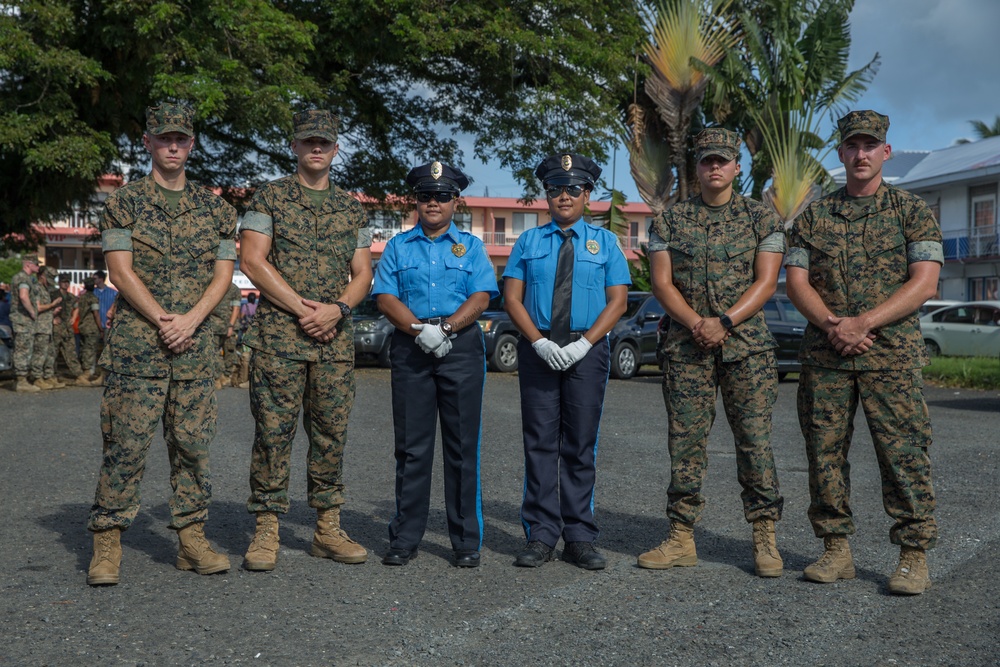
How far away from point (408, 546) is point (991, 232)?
120 feet

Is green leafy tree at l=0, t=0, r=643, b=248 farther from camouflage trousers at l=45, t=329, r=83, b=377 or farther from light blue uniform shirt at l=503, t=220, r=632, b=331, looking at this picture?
light blue uniform shirt at l=503, t=220, r=632, b=331

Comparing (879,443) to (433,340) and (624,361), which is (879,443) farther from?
(624,361)

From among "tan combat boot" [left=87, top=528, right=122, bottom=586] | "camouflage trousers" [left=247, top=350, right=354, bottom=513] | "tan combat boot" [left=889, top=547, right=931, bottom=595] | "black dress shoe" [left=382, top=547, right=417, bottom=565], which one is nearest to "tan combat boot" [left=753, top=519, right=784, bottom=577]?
"tan combat boot" [left=889, top=547, right=931, bottom=595]

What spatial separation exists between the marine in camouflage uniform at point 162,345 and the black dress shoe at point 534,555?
1457mm

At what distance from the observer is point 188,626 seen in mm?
4246

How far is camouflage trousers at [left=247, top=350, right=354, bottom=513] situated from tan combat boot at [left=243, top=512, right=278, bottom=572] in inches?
2.2

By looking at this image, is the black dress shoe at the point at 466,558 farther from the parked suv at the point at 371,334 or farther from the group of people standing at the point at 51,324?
the parked suv at the point at 371,334

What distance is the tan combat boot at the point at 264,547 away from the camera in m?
5.14

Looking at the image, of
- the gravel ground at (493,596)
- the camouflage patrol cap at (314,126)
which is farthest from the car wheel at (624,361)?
the camouflage patrol cap at (314,126)

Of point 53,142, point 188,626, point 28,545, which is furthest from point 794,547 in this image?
point 53,142

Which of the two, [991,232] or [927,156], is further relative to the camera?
[927,156]

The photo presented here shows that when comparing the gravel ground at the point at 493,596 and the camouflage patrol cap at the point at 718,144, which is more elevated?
the camouflage patrol cap at the point at 718,144

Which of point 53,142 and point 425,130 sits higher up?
point 425,130

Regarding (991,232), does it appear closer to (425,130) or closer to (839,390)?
(425,130)
